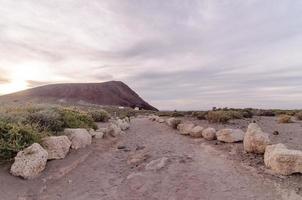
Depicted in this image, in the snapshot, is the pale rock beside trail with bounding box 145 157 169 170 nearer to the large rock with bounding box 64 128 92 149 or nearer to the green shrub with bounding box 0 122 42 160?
the large rock with bounding box 64 128 92 149

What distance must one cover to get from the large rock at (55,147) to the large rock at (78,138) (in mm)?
813

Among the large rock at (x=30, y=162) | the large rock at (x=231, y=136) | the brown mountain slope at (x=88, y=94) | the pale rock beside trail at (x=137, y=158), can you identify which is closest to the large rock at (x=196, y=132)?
the large rock at (x=231, y=136)

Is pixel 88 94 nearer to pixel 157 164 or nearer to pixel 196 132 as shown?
pixel 196 132

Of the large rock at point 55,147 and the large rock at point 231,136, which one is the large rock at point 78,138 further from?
the large rock at point 231,136

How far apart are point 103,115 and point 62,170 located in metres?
12.0

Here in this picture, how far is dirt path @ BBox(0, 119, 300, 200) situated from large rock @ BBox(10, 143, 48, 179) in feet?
0.60

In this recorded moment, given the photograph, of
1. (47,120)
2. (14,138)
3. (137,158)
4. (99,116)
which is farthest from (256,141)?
(99,116)

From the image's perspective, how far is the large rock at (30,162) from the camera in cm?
705

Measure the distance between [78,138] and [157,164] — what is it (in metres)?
3.06

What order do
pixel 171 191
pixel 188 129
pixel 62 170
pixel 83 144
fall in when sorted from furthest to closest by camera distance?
pixel 188 129
pixel 83 144
pixel 62 170
pixel 171 191

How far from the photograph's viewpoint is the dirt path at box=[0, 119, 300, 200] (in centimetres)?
609

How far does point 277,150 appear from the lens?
6902 mm

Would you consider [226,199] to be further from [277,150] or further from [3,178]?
[3,178]

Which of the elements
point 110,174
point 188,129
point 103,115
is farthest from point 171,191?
point 103,115
